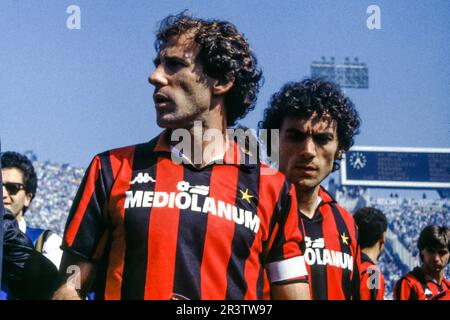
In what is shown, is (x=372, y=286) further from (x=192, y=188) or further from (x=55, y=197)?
(x=55, y=197)

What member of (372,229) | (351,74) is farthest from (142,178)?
(351,74)

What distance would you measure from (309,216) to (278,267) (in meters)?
0.82

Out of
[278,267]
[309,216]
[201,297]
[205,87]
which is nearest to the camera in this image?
[201,297]

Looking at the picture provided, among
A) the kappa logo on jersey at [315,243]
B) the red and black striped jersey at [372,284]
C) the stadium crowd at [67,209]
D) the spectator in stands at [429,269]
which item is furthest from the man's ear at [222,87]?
the stadium crowd at [67,209]

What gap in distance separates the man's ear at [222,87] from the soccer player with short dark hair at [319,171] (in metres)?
0.55

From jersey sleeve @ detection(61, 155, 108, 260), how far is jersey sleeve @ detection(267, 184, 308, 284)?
0.54 m

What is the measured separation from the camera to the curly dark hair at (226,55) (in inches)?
94.7

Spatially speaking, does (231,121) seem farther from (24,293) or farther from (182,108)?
(24,293)

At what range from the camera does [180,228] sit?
208 centimetres

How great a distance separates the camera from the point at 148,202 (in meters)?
2.11

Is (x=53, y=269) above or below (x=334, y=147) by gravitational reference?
below

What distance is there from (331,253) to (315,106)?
690 millimetres

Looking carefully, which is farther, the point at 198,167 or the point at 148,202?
the point at 198,167
